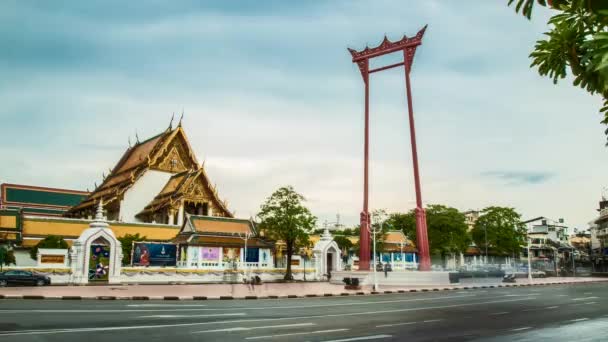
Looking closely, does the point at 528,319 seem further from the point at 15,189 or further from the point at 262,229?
the point at 15,189

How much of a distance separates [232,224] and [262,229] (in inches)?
112

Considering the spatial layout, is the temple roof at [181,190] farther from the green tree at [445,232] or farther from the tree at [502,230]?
the tree at [502,230]

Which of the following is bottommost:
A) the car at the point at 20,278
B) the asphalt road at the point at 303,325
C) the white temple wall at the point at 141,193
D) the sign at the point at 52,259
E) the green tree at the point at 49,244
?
the asphalt road at the point at 303,325

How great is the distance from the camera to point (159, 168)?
53.9 m

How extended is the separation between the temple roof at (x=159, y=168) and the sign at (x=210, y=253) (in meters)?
11.1

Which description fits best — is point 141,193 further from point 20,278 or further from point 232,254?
point 20,278

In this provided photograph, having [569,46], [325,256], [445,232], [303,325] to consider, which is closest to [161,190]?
[325,256]

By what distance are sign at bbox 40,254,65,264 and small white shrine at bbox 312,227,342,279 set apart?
70.1ft

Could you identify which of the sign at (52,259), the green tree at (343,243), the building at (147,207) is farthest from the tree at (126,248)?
the green tree at (343,243)

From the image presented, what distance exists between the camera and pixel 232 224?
143 feet

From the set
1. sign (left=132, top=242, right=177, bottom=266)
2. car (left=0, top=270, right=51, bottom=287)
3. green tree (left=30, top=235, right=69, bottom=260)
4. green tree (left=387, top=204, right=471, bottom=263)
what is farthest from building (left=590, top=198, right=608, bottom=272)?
car (left=0, top=270, right=51, bottom=287)

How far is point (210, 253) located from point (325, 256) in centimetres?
1119

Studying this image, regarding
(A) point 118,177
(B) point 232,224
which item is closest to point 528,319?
(B) point 232,224

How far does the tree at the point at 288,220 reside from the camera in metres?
40.5
